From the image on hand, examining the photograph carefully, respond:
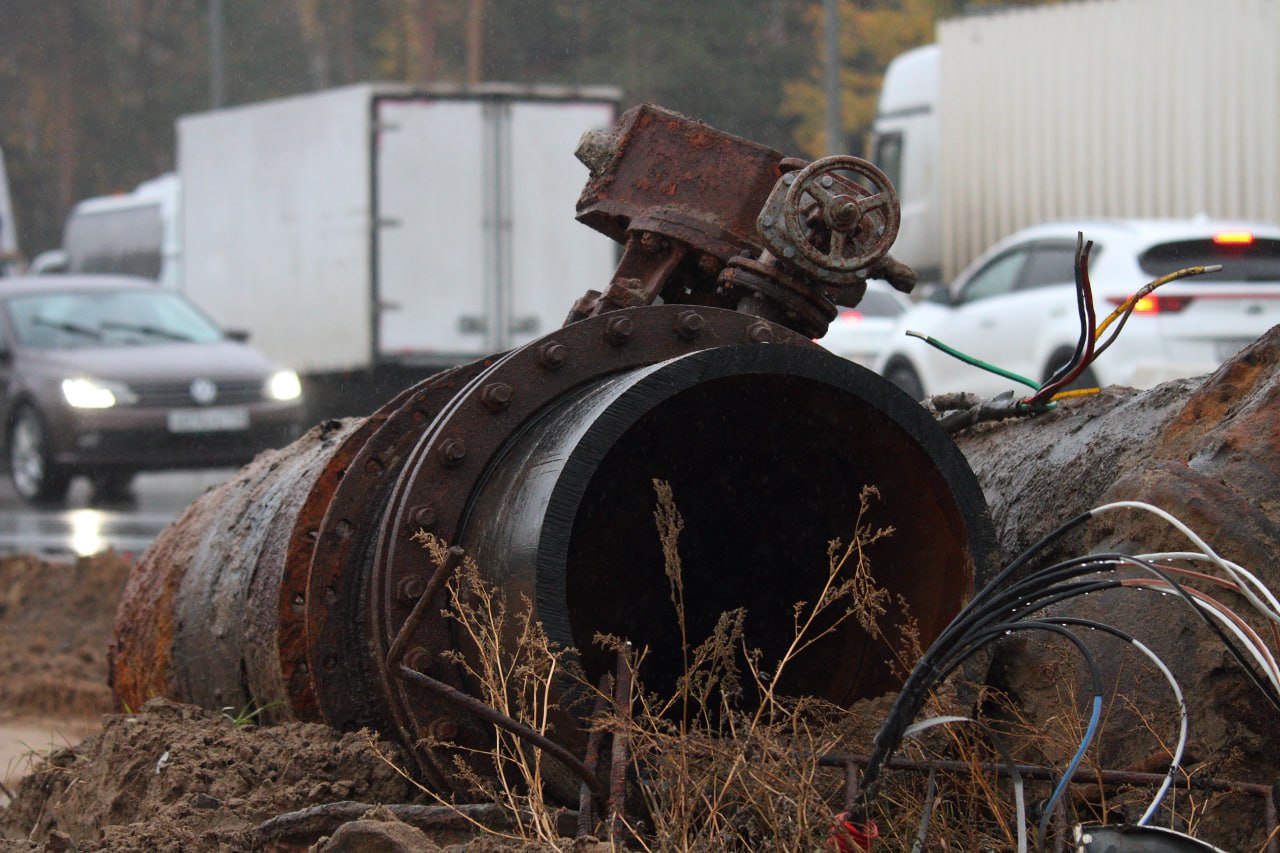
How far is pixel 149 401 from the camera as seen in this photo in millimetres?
13766

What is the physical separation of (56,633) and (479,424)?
494cm

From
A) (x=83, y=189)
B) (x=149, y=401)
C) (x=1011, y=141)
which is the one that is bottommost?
(x=83, y=189)

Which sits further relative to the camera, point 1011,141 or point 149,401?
point 1011,141

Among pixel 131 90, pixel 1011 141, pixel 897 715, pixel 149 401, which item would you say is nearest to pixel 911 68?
pixel 1011 141

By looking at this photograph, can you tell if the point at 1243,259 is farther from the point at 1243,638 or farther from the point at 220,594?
the point at 1243,638

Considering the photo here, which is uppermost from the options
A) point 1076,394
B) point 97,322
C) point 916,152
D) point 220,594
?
point 1076,394

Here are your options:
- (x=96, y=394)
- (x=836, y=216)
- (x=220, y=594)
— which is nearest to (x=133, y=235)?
(x=96, y=394)

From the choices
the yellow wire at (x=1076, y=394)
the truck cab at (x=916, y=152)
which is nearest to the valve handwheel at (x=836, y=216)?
the yellow wire at (x=1076, y=394)

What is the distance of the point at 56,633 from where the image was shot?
25.2ft

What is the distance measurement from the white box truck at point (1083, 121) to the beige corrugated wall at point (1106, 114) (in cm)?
1

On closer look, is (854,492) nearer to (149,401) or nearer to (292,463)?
(292,463)

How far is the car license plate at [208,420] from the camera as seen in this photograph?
13703mm

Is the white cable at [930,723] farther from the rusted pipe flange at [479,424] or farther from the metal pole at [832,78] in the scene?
the metal pole at [832,78]

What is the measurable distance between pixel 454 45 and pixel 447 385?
135 ft
